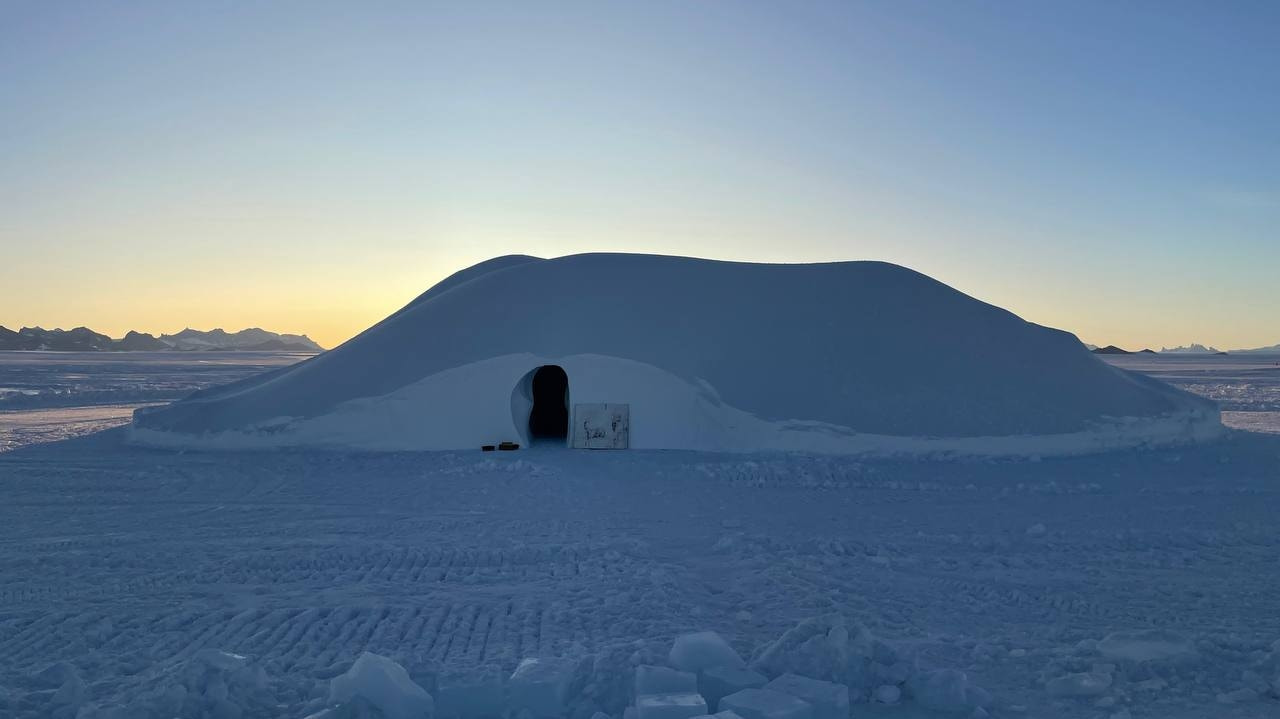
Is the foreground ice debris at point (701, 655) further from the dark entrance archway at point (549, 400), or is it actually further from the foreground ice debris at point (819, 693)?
the dark entrance archway at point (549, 400)

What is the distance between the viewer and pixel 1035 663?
16.2 ft

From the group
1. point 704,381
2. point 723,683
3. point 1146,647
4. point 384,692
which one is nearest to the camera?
point 384,692

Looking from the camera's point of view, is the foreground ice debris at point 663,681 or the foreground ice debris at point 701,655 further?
the foreground ice debris at point 701,655

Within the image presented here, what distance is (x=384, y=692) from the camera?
167 inches

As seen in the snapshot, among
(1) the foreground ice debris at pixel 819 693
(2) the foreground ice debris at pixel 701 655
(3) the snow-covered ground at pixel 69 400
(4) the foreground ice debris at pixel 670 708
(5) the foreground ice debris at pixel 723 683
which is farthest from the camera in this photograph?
(3) the snow-covered ground at pixel 69 400

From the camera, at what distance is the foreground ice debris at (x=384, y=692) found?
4199 millimetres

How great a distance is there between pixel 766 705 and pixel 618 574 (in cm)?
275

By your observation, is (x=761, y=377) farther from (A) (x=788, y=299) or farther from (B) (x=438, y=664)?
(B) (x=438, y=664)

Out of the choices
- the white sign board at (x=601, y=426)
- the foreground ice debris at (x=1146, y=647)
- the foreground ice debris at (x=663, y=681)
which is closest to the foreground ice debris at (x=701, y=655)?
the foreground ice debris at (x=663, y=681)

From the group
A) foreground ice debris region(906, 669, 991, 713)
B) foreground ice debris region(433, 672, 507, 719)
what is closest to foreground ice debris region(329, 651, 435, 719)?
foreground ice debris region(433, 672, 507, 719)

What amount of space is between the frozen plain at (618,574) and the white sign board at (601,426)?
214 cm

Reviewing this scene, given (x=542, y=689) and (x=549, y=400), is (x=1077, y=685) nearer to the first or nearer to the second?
(x=542, y=689)

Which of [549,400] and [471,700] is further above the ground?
[549,400]

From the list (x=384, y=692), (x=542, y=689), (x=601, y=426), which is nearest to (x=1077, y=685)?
(x=542, y=689)
